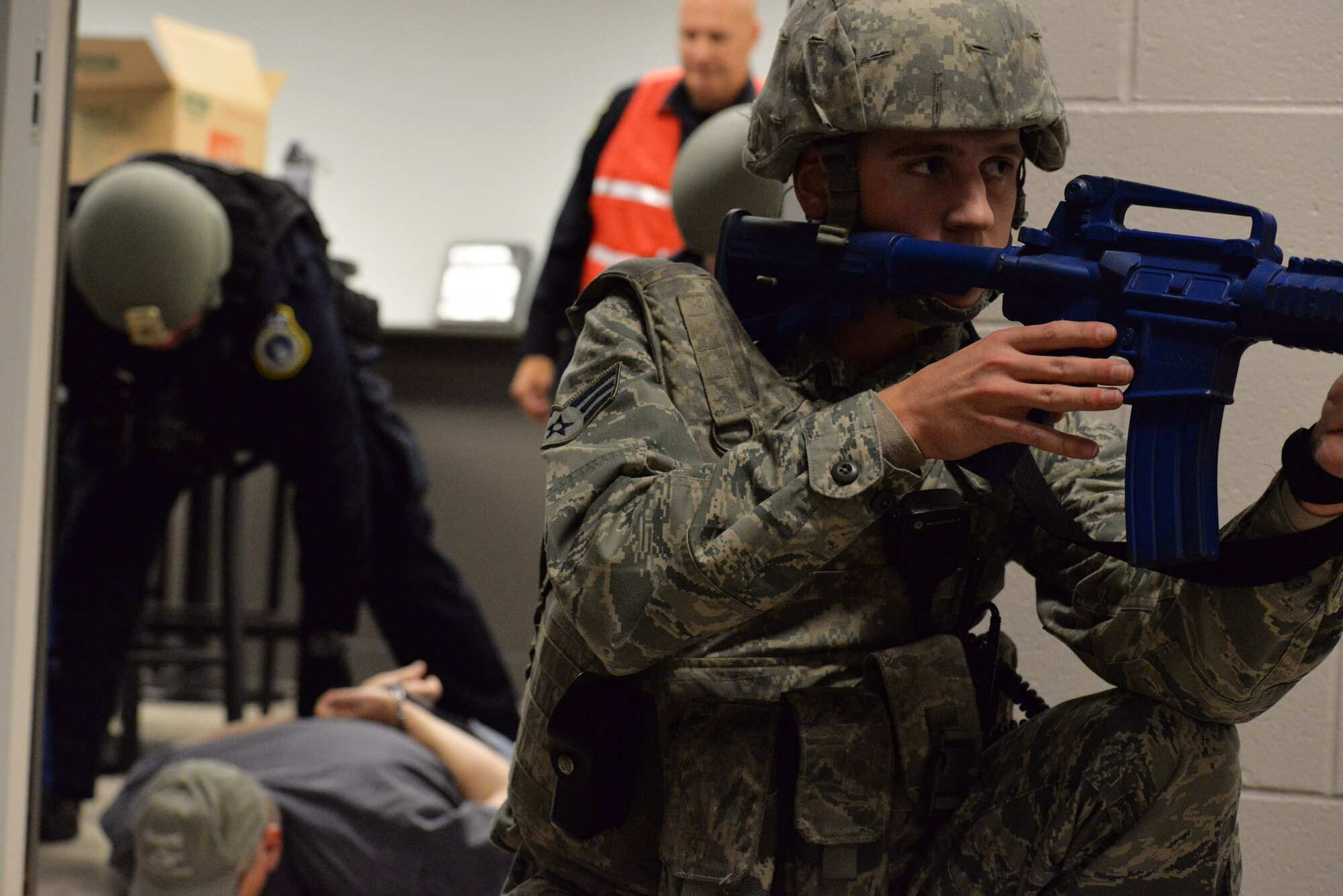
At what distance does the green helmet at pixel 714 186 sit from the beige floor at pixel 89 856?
1552 mm

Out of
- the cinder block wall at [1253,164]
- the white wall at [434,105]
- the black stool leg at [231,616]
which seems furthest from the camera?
the white wall at [434,105]

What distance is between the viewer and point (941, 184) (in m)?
1.08

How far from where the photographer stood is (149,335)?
2633 millimetres

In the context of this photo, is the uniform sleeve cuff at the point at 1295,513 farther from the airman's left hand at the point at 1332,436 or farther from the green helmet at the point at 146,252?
the green helmet at the point at 146,252

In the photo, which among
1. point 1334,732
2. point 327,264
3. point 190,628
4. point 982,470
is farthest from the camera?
point 190,628

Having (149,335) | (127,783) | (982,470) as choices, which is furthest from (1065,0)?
(127,783)

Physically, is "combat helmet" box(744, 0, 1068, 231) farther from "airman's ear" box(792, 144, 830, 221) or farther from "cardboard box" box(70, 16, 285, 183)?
"cardboard box" box(70, 16, 285, 183)

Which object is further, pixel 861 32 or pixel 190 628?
pixel 190 628

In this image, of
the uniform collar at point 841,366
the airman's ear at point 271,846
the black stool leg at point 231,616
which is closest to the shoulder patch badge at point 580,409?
the uniform collar at point 841,366

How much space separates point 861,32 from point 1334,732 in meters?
0.94

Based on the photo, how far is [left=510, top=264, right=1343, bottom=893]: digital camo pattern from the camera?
97 centimetres

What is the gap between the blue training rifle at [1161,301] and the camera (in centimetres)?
92

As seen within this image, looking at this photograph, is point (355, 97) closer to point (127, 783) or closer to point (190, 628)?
→ point (190, 628)

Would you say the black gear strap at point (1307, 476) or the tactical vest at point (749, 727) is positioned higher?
the black gear strap at point (1307, 476)
